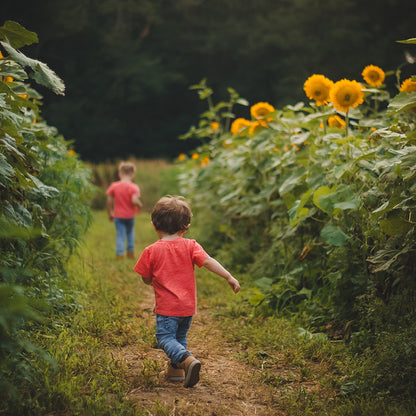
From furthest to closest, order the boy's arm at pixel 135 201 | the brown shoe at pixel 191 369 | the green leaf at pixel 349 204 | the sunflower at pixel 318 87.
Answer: the boy's arm at pixel 135 201
the sunflower at pixel 318 87
the green leaf at pixel 349 204
the brown shoe at pixel 191 369

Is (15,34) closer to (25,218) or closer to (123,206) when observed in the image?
(25,218)

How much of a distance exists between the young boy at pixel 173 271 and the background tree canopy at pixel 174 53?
66.3ft

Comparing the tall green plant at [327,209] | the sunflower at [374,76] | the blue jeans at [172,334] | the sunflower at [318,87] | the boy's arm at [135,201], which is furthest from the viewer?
the boy's arm at [135,201]

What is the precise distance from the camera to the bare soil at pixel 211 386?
225 cm

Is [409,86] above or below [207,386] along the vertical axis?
above

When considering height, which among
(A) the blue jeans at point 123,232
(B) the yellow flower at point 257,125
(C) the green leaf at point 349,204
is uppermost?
(B) the yellow flower at point 257,125

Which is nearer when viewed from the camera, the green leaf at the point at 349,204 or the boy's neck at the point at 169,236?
the boy's neck at the point at 169,236

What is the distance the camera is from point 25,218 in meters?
2.50

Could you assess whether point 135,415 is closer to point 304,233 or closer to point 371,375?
point 371,375

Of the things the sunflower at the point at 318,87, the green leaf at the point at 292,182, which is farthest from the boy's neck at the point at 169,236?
Result: the sunflower at the point at 318,87

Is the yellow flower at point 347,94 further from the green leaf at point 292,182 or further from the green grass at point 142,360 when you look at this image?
the green grass at point 142,360

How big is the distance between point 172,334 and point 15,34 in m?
1.71

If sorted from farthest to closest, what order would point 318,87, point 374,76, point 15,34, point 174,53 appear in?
point 174,53 → point 374,76 → point 318,87 → point 15,34

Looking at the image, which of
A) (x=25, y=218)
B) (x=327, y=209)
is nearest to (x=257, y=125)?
(x=327, y=209)
